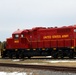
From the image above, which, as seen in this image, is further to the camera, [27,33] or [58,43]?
[27,33]

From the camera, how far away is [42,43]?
41219mm

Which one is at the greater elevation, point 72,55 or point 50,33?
point 50,33

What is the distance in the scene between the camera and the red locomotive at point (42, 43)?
3878 centimetres

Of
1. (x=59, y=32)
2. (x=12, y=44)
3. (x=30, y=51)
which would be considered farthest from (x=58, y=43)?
(x=12, y=44)

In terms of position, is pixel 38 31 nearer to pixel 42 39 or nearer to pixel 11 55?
pixel 42 39

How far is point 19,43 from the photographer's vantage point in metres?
43.5

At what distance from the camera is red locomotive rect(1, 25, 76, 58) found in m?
38.8

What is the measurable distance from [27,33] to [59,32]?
5.15 m

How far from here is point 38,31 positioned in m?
41.7

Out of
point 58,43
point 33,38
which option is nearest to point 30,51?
point 33,38

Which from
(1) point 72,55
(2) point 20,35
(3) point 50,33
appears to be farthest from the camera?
(2) point 20,35

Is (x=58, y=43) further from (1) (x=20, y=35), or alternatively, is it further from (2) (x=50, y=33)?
(1) (x=20, y=35)

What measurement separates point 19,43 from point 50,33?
17.4ft

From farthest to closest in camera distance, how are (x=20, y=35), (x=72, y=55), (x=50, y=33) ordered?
1. (x=20, y=35)
2. (x=50, y=33)
3. (x=72, y=55)
